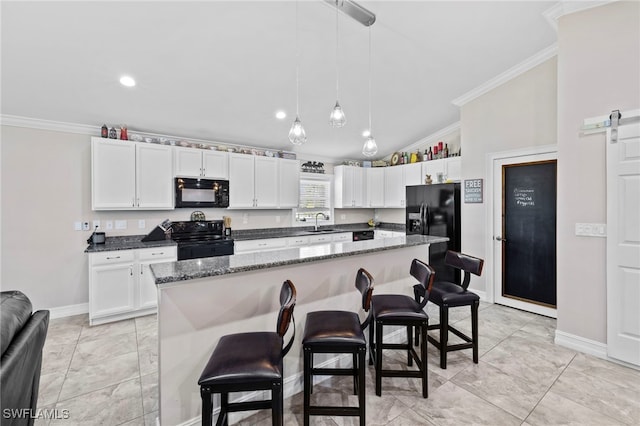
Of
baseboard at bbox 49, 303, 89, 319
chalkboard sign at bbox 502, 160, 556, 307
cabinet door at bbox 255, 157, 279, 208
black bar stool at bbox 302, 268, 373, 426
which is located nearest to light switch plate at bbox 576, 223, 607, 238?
chalkboard sign at bbox 502, 160, 556, 307

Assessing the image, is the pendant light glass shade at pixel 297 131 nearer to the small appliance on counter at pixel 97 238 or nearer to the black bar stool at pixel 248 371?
the black bar stool at pixel 248 371

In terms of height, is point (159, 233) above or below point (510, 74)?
below

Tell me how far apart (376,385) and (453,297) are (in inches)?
39.3

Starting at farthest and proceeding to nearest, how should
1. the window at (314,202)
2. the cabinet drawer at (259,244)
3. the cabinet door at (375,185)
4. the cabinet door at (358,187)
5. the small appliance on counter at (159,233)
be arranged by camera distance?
1. the cabinet door at (375,185)
2. the cabinet door at (358,187)
3. the window at (314,202)
4. the cabinet drawer at (259,244)
5. the small appliance on counter at (159,233)

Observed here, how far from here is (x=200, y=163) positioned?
4098 millimetres

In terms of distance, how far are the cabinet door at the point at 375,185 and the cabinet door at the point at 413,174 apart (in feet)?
1.95

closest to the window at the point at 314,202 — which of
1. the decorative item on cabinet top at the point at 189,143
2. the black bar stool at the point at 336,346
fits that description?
the decorative item on cabinet top at the point at 189,143

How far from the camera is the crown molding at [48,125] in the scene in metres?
3.23

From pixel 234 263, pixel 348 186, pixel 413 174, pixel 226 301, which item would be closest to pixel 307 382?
pixel 226 301

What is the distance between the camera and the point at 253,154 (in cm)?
467

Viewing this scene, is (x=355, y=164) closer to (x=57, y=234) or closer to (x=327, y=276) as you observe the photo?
(x=327, y=276)

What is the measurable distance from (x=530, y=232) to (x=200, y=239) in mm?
4615

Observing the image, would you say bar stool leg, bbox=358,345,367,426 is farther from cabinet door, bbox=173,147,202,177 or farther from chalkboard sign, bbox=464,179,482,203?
cabinet door, bbox=173,147,202,177

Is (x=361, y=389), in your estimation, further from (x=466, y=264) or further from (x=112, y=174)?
(x=112, y=174)
